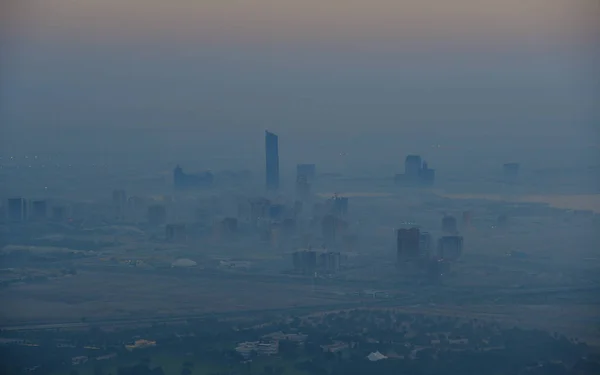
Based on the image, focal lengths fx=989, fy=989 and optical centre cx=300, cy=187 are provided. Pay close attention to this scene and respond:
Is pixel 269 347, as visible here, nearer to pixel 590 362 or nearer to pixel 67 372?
pixel 67 372

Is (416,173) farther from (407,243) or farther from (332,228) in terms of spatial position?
(332,228)

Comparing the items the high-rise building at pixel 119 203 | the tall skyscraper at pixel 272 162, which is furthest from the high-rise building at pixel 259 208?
the high-rise building at pixel 119 203

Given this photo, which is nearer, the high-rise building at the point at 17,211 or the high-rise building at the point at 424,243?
the high-rise building at the point at 424,243

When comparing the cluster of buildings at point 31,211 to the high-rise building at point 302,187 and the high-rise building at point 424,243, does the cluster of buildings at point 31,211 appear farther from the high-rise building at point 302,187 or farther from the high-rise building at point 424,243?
the high-rise building at point 424,243

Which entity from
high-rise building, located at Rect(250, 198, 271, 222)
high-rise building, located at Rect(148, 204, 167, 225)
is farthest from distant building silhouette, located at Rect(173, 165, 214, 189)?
high-rise building, located at Rect(250, 198, 271, 222)

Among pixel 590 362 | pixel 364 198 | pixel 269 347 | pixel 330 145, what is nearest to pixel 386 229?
pixel 364 198
